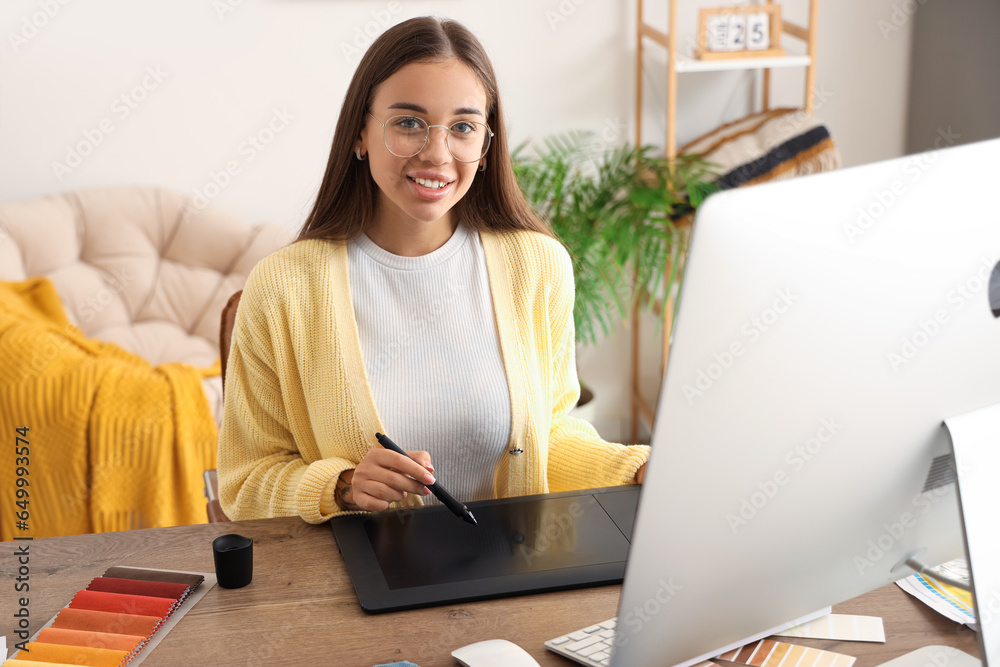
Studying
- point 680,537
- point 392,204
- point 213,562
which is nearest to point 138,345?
point 392,204

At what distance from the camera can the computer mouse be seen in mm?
775

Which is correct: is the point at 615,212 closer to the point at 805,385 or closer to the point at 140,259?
the point at 140,259

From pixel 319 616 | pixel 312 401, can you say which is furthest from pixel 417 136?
pixel 319 616

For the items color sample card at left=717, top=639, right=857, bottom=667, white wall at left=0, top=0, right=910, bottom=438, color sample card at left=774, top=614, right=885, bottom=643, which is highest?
white wall at left=0, top=0, right=910, bottom=438

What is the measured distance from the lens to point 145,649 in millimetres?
818

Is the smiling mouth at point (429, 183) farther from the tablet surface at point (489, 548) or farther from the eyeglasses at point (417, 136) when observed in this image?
the tablet surface at point (489, 548)

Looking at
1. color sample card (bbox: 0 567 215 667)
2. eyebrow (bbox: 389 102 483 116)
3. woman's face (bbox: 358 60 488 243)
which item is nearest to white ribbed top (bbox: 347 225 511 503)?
woman's face (bbox: 358 60 488 243)

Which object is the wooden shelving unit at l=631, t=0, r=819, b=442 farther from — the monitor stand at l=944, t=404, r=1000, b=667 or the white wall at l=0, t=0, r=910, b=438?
the monitor stand at l=944, t=404, r=1000, b=667

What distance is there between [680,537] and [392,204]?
91 centimetres

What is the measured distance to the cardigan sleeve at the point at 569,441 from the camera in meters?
1.23

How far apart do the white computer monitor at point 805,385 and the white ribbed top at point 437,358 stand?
69 cm

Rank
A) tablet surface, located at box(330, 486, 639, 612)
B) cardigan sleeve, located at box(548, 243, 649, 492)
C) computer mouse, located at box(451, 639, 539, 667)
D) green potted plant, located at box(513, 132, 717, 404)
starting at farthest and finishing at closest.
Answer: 1. green potted plant, located at box(513, 132, 717, 404)
2. cardigan sleeve, located at box(548, 243, 649, 492)
3. tablet surface, located at box(330, 486, 639, 612)
4. computer mouse, located at box(451, 639, 539, 667)

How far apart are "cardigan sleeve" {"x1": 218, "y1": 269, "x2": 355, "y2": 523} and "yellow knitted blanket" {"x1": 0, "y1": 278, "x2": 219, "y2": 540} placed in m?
1.24

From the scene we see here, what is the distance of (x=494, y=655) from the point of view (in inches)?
31.0
